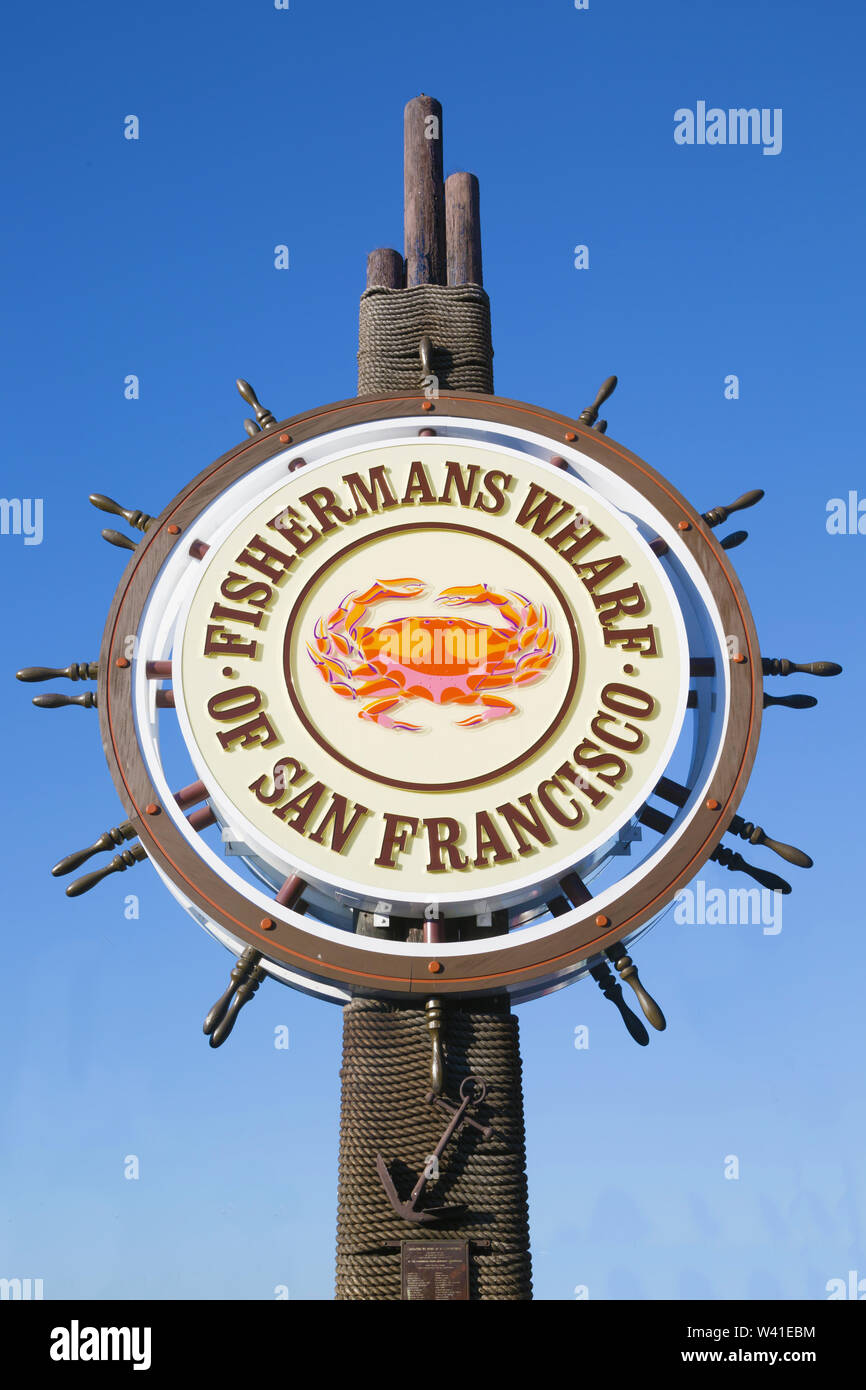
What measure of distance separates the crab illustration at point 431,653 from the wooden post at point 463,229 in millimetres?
2283

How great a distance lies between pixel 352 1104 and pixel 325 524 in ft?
9.07

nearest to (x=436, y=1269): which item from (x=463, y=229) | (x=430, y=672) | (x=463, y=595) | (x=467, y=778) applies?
(x=467, y=778)

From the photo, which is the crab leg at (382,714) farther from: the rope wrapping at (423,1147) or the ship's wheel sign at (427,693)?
the rope wrapping at (423,1147)

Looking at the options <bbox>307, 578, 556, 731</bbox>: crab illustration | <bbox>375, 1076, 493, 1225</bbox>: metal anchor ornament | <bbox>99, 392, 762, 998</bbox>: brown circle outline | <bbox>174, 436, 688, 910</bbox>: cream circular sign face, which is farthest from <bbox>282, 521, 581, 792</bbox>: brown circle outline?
<bbox>375, 1076, 493, 1225</bbox>: metal anchor ornament

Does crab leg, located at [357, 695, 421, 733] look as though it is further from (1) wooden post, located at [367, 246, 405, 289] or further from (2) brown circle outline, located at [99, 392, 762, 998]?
(1) wooden post, located at [367, 246, 405, 289]

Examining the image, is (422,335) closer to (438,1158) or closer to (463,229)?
(463,229)

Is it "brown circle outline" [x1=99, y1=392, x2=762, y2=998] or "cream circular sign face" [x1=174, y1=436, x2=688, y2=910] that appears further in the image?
"cream circular sign face" [x1=174, y1=436, x2=688, y2=910]

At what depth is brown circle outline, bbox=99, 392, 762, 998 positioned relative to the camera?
25.7ft

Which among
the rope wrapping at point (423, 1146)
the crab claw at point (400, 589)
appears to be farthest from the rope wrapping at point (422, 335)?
the rope wrapping at point (423, 1146)

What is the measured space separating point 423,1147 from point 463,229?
16.9ft

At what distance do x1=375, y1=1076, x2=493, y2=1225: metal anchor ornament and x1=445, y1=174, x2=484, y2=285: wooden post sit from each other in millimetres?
4531

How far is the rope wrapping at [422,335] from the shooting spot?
9.60 meters
